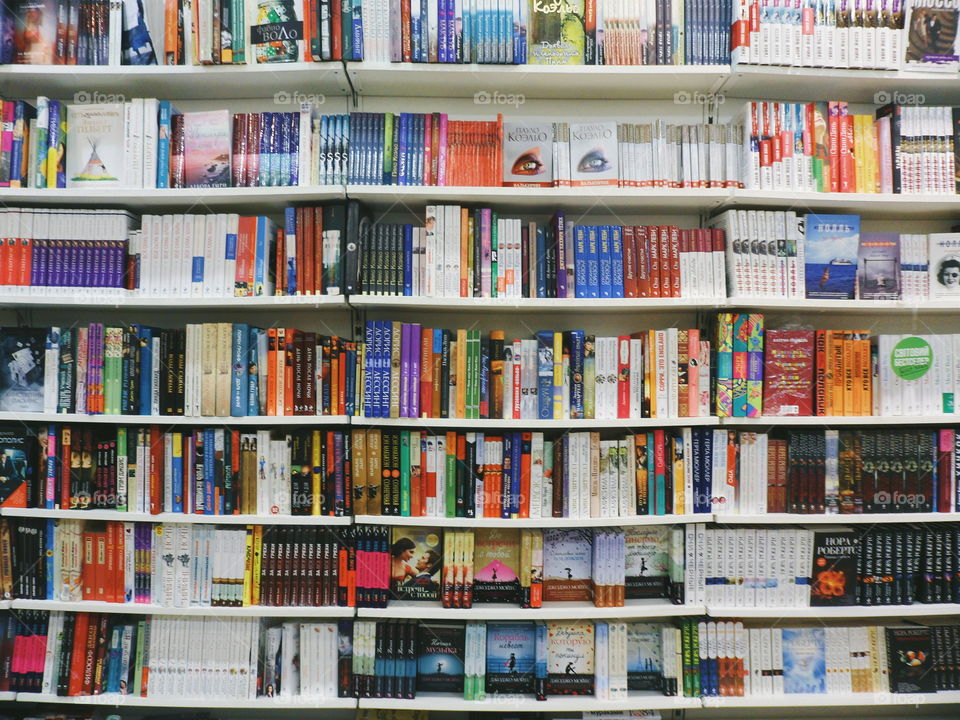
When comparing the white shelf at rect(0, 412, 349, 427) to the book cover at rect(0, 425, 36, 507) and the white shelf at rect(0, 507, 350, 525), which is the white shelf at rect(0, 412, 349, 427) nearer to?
the book cover at rect(0, 425, 36, 507)

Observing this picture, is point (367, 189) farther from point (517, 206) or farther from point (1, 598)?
point (1, 598)

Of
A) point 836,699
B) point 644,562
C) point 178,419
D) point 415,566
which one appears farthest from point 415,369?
point 836,699

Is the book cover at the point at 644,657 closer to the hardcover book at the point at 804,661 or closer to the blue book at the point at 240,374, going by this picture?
the hardcover book at the point at 804,661

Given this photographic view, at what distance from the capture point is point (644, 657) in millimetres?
2217

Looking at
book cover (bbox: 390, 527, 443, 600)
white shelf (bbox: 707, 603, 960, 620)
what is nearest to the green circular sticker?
white shelf (bbox: 707, 603, 960, 620)

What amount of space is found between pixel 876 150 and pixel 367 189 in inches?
74.7

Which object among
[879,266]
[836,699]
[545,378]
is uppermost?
[879,266]

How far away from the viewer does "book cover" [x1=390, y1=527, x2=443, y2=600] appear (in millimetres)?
2178

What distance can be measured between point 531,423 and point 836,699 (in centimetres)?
150

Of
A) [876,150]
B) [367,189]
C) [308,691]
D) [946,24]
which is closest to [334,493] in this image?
[308,691]

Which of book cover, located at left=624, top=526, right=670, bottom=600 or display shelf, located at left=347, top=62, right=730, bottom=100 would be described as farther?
book cover, located at left=624, top=526, right=670, bottom=600

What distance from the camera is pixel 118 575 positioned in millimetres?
2148

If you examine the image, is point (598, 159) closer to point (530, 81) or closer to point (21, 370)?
point (530, 81)

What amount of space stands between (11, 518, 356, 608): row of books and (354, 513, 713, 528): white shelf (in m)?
0.18
